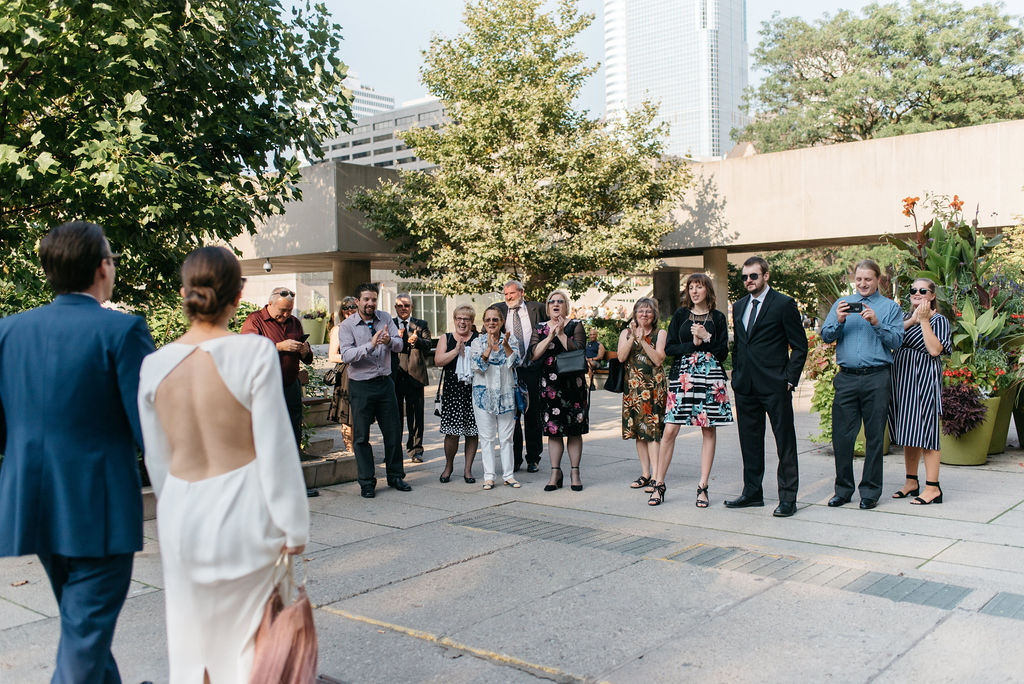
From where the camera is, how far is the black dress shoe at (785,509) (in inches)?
274

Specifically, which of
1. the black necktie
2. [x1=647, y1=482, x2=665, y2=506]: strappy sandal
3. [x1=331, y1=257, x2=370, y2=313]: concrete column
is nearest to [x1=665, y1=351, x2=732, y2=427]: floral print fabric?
the black necktie

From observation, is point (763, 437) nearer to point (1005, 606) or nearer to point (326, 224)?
point (1005, 606)

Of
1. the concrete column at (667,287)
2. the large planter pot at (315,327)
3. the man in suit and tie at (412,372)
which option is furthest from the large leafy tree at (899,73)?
the man in suit and tie at (412,372)

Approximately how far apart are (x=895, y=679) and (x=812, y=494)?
418cm

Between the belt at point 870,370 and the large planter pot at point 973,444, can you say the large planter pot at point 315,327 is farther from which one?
the belt at point 870,370

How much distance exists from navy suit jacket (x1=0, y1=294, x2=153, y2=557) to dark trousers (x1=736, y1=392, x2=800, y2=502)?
500 centimetres

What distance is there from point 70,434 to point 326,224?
18.3 metres

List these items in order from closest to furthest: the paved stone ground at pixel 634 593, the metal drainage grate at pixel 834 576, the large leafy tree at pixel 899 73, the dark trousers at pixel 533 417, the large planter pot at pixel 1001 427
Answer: the paved stone ground at pixel 634 593, the metal drainage grate at pixel 834 576, the dark trousers at pixel 533 417, the large planter pot at pixel 1001 427, the large leafy tree at pixel 899 73

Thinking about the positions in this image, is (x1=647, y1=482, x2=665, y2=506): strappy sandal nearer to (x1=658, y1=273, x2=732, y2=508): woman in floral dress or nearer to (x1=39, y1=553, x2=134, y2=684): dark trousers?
(x1=658, y1=273, x2=732, y2=508): woman in floral dress

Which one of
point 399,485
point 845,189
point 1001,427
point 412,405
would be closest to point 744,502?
point 399,485

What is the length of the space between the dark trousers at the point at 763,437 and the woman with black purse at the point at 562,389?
160 cm

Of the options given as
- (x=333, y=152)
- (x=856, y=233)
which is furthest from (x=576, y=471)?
(x=333, y=152)

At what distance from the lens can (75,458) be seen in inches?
123

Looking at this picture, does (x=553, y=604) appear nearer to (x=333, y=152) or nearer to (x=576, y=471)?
(x=576, y=471)
